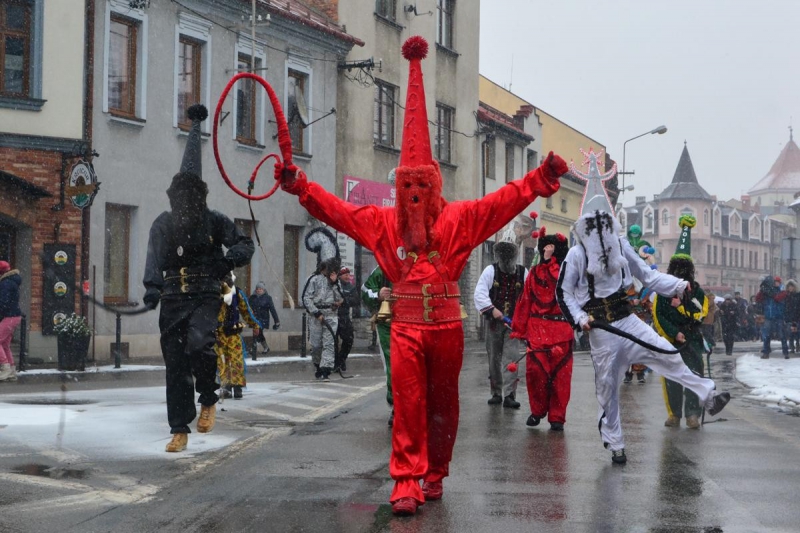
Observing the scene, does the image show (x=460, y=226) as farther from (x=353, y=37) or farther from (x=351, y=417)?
(x=353, y=37)

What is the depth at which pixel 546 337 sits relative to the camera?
10.7 metres

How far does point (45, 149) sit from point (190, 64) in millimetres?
4616

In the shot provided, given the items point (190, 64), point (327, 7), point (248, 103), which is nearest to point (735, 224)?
point (327, 7)

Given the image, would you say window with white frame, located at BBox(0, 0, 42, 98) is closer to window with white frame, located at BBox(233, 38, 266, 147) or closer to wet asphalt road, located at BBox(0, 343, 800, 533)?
window with white frame, located at BBox(233, 38, 266, 147)

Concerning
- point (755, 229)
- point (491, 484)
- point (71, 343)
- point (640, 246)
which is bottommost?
point (491, 484)

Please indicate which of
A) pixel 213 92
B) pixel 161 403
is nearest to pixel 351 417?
pixel 161 403

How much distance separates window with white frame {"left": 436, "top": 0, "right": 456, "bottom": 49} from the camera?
34.9 metres

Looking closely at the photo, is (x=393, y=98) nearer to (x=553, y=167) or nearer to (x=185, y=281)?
(x=185, y=281)

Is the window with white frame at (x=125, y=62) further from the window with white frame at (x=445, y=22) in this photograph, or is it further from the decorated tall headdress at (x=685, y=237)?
the window with white frame at (x=445, y=22)

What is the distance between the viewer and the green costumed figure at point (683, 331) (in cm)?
1061

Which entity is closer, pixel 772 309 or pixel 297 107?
pixel 772 309

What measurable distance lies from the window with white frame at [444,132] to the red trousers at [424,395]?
92.3 feet

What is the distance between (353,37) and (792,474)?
23.6 metres

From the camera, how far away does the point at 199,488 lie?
267 inches
